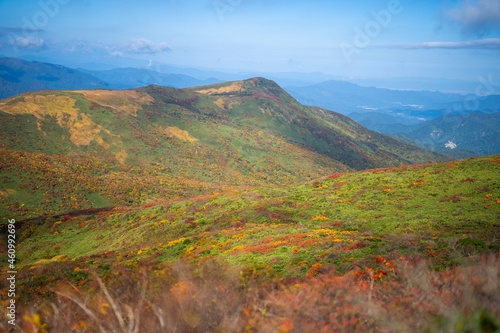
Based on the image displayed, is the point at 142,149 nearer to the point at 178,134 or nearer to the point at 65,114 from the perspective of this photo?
the point at 178,134

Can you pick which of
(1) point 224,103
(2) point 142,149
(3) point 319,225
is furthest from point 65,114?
(3) point 319,225

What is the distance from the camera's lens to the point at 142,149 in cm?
11562

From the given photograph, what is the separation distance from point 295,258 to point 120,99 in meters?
158

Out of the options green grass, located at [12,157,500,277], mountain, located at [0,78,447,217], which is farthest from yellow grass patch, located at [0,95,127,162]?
green grass, located at [12,157,500,277]

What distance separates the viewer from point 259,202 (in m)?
32.5

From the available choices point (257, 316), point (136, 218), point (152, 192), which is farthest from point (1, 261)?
point (152, 192)

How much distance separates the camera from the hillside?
22.1ft

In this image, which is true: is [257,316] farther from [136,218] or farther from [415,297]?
[136,218]

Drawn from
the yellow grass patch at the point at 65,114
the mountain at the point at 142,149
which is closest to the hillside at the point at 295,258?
the mountain at the point at 142,149

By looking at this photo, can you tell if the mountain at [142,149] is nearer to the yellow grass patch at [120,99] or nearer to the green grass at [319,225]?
the yellow grass patch at [120,99]

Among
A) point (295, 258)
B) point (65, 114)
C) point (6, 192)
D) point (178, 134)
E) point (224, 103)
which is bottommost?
point (6, 192)

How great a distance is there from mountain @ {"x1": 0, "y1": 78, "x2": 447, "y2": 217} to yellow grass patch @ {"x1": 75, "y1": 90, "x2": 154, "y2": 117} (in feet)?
1.90

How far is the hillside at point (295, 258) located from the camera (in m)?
6.73

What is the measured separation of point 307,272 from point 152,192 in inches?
2975
